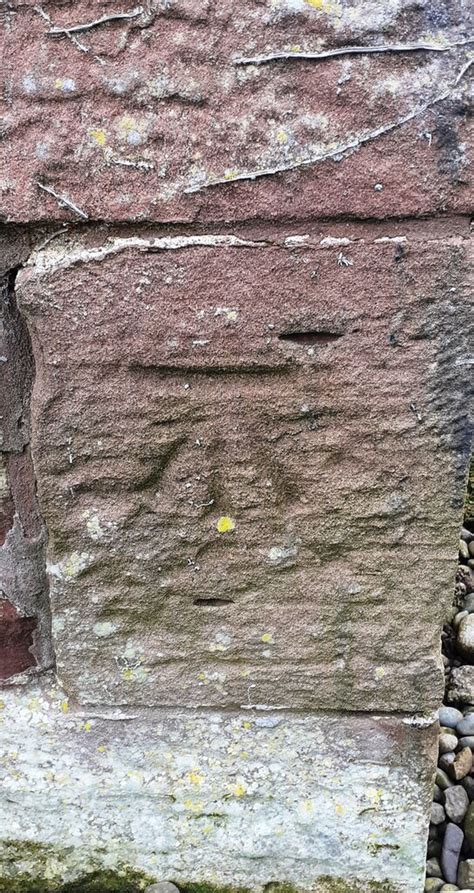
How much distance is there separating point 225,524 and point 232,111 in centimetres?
50

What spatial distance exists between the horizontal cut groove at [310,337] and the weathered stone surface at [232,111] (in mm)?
139

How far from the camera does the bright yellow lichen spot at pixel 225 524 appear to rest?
40.0 inches

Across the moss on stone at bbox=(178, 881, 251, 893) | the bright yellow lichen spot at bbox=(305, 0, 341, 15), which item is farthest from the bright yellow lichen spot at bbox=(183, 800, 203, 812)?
the bright yellow lichen spot at bbox=(305, 0, 341, 15)

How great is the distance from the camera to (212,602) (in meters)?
1.08

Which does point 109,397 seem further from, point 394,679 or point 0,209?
point 394,679

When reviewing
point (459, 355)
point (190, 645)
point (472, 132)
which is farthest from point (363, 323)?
point (190, 645)

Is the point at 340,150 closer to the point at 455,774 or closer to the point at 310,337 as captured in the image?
the point at 310,337

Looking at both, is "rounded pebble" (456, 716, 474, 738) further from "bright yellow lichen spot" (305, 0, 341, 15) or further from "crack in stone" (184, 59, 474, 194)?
"bright yellow lichen spot" (305, 0, 341, 15)

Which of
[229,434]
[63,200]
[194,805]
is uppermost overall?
[63,200]

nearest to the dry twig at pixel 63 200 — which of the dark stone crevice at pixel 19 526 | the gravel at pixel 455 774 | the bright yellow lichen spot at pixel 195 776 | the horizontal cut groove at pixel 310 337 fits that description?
the dark stone crevice at pixel 19 526

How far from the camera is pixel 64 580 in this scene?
104cm

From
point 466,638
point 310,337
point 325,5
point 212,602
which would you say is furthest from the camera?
point 466,638

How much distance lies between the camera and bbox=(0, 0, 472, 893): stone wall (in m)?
0.82

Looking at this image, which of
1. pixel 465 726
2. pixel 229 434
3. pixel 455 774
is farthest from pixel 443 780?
pixel 229 434
